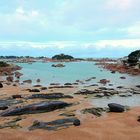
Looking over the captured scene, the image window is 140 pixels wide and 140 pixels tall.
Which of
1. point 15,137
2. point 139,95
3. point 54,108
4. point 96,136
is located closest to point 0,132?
point 15,137

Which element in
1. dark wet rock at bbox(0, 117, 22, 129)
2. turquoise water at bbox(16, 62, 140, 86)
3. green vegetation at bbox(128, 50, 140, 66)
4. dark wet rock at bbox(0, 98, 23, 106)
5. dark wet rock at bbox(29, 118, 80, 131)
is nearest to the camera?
dark wet rock at bbox(29, 118, 80, 131)

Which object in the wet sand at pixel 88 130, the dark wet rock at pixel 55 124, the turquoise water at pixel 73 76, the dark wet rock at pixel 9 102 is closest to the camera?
the wet sand at pixel 88 130

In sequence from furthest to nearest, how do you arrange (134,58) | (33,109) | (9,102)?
(134,58), (9,102), (33,109)

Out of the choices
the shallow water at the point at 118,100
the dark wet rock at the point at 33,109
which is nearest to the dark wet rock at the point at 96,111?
the dark wet rock at the point at 33,109

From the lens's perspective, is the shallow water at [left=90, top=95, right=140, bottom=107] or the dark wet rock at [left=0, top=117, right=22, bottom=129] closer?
the dark wet rock at [left=0, top=117, right=22, bottom=129]

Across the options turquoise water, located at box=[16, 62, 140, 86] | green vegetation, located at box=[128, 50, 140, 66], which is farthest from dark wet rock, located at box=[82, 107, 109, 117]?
green vegetation, located at box=[128, 50, 140, 66]

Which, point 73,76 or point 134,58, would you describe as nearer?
point 73,76

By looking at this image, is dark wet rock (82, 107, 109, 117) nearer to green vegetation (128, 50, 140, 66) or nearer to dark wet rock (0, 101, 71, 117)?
dark wet rock (0, 101, 71, 117)

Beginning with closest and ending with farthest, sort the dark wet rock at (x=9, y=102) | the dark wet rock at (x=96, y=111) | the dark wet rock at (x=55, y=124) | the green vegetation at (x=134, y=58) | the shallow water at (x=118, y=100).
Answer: the dark wet rock at (x=55, y=124), the dark wet rock at (x=96, y=111), the dark wet rock at (x=9, y=102), the shallow water at (x=118, y=100), the green vegetation at (x=134, y=58)

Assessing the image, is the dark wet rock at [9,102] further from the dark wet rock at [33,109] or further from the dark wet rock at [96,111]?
Result: the dark wet rock at [96,111]

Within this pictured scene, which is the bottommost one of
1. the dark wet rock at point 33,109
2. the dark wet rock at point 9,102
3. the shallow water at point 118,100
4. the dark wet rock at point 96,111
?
the shallow water at point 118,100

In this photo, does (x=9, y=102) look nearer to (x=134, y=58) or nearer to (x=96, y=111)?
(x=96, y=111)

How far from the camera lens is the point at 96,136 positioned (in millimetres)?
15828

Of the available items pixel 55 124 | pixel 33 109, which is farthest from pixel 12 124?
pixel 33 109
